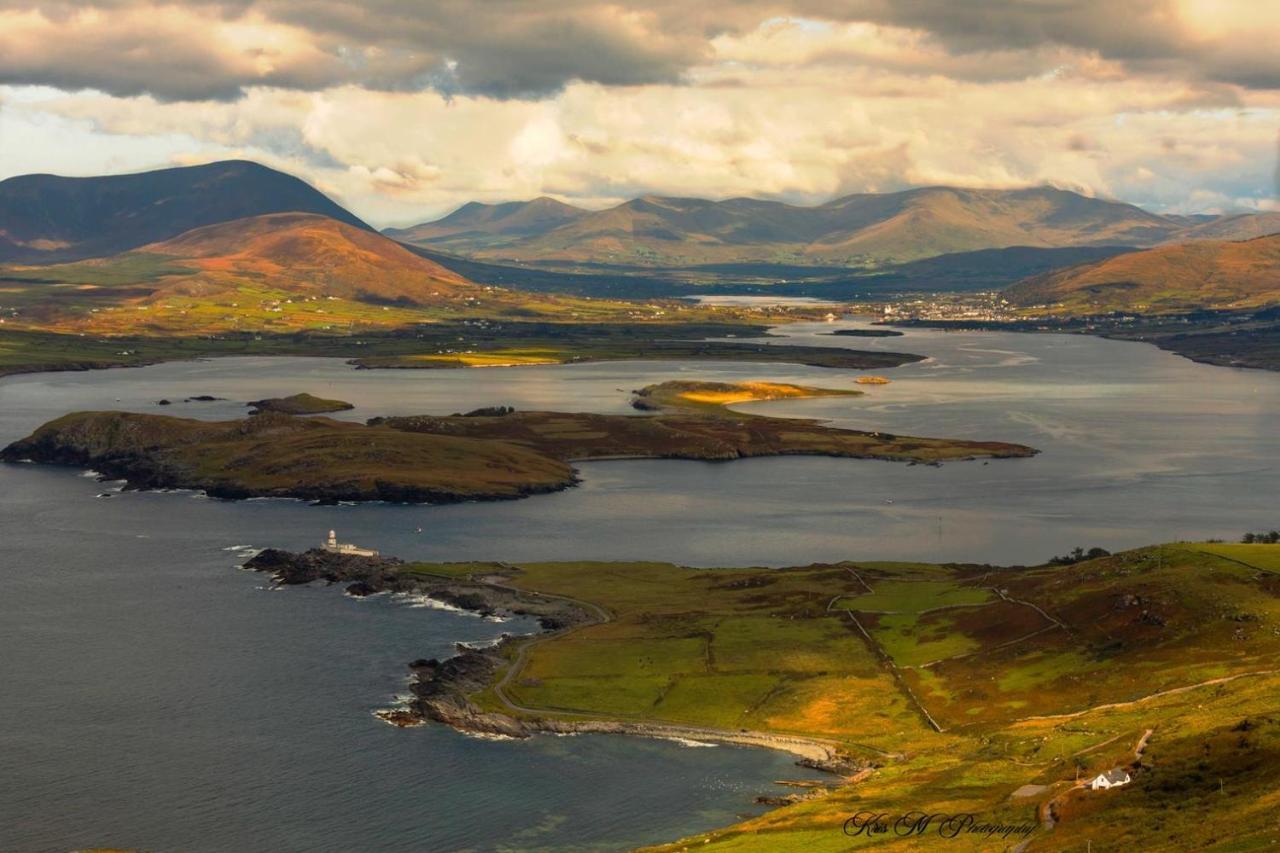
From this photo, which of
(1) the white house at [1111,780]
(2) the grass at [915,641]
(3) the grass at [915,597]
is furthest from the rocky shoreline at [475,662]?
(3) the grass at [915,597]

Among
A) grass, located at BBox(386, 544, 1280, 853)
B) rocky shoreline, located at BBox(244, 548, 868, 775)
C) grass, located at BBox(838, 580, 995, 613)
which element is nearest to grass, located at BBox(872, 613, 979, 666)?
grass, located at BBox(386, 544, 1280, 853)

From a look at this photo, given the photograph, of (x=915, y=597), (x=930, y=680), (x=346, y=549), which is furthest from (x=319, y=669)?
(x=915, y=597)

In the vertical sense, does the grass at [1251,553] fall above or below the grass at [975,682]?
above

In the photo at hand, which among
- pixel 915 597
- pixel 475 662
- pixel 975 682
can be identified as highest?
pixel 915 597

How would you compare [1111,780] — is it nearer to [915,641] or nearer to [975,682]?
[975,682]

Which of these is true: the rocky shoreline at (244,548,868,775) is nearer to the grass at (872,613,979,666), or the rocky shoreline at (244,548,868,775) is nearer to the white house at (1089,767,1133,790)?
the grass at (872,613,979,666)

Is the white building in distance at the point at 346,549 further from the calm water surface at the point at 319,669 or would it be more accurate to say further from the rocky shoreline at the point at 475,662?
the calm water surface at the point at 319,669
